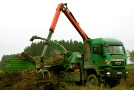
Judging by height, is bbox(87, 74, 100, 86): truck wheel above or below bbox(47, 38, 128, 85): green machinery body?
below

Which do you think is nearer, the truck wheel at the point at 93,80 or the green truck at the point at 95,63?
the green truck at the point at 95,63

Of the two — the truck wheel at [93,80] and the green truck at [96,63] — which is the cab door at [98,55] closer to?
the green truck at [96,63]

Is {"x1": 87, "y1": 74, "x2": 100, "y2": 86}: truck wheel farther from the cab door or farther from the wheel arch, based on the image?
the cab door

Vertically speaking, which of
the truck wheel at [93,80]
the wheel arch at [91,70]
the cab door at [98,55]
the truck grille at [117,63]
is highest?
the cab door at [98,55]

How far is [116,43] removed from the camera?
14.0 metres

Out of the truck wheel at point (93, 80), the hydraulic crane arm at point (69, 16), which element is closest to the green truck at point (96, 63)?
the truck wheel at point (93, 80)

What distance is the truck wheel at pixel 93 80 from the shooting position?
13.7m

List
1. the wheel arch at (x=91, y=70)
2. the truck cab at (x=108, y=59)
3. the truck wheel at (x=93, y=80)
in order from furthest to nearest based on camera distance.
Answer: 1. the wheel arch at (x=91, y=70)
2. the truck wheel at (x=93, y=80)
3. the truck cab at (x=108, y=59)

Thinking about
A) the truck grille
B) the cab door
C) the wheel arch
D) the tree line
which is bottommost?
the wheel arch

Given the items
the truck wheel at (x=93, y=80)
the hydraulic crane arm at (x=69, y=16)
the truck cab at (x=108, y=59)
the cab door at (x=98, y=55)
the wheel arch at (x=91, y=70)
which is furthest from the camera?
the hydraulic crane arm at (x=69, y=16)

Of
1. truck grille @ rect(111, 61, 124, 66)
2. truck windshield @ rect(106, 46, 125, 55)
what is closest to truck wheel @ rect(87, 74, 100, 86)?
truck grille @ rect(111, 61, 124, 66)

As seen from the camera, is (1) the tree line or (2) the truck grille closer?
(2) the truck grille

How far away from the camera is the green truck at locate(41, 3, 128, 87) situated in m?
13.3

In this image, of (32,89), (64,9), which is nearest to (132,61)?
(64,9)
